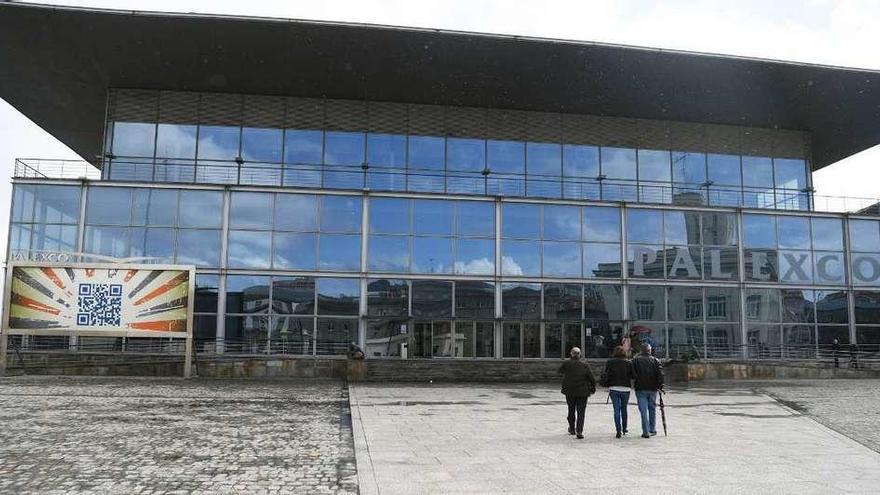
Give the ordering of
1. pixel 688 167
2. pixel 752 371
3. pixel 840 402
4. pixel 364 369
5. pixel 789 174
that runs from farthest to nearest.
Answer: pixel 789 174, pixel 688 167, pixel 752 371, pixel 364 369, pixel 840 402

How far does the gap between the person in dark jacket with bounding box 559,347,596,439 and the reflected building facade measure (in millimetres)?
16107

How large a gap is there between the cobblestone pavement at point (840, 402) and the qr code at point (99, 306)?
1770 centimetres

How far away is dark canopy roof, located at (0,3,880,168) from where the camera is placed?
24.5 meters

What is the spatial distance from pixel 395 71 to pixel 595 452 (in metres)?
20.0

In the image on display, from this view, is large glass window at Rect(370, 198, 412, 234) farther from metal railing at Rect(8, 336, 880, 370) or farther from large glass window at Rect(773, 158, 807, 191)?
large glass window at Rect(773, 158, 807, 191)

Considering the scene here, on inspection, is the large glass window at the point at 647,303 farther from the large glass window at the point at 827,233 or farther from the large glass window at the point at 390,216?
the large glass window at the point at 390,216

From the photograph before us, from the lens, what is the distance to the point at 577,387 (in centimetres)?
1124

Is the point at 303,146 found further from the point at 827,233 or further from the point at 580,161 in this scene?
the point at 827,233

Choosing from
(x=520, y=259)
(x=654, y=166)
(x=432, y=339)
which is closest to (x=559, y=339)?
(x=520, y=259)

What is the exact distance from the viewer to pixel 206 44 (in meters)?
25.2

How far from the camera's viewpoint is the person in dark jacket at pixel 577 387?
1113cm

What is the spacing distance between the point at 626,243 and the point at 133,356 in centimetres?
1839

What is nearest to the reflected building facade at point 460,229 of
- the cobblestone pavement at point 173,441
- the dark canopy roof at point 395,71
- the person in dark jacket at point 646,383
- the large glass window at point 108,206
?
the large glass window at point 108,206

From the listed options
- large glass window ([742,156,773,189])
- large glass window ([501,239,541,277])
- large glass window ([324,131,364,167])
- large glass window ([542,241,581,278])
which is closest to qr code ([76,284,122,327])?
large glass window ([324,131,364,167])
